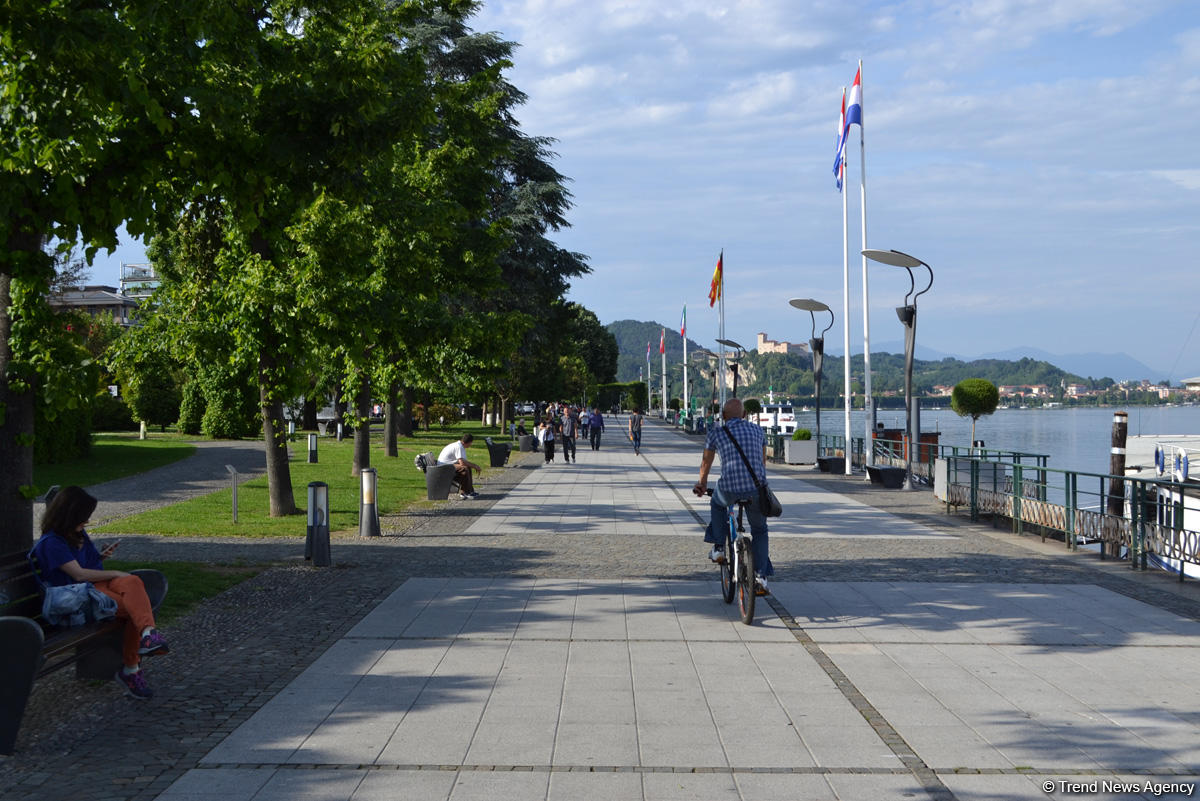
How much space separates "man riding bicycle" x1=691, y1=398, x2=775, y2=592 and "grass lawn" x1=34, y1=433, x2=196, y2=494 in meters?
14.0

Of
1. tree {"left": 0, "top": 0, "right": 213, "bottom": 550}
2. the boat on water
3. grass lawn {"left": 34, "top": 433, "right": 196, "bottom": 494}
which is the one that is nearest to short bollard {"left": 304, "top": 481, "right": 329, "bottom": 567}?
tree {"left": 0, "top": 0, "right": 213, "bottom": 550}

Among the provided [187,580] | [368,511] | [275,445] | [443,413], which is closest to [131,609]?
[187,580]

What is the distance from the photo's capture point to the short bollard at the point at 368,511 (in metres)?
14.0

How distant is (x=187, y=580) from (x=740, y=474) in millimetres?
5269

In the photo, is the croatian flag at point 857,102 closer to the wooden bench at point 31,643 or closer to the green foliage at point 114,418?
the wooden bench at point 31,643

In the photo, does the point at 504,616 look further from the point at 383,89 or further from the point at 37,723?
the point at 383,89

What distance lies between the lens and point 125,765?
4.98m

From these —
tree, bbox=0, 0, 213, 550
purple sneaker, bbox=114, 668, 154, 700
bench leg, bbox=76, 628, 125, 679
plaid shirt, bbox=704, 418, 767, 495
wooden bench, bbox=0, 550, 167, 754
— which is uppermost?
tree, bbox=0, 0, 213, 550

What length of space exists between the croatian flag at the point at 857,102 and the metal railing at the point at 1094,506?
13374 mm

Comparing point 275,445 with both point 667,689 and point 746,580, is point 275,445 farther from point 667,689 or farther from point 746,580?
point 667,689

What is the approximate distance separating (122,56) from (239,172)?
165 centimetres

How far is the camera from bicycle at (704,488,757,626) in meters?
8.30

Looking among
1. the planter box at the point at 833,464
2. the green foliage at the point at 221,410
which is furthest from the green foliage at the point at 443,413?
the planter box at the point at 833,464

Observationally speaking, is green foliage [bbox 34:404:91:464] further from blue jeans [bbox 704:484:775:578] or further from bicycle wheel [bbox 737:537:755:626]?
bicycle wheel [bbox 737:537:755:626]
